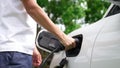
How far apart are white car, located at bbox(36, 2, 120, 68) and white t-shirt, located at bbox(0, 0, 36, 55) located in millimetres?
343

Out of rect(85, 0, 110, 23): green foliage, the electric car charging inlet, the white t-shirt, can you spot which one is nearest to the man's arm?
the white t-shirt

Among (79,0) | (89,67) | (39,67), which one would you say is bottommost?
(79,0)

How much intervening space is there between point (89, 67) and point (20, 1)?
649 mm

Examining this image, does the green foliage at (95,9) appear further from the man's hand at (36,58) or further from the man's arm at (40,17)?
the man's arm at (40,17)

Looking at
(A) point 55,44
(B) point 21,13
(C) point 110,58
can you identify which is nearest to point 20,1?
(B) point 21,13

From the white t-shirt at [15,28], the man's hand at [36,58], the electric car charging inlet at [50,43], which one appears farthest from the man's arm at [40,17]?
the man's hand at [36,58]

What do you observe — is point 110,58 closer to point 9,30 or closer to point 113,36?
point 113,36

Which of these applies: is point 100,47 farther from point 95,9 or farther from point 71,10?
point 95,9

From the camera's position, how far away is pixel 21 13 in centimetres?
308

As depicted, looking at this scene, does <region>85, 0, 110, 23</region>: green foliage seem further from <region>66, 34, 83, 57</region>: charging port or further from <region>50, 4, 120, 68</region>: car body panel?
<region>50, 4, 120, 68</region>: car body panel

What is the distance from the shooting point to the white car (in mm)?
2674

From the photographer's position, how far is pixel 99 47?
2.85 meters

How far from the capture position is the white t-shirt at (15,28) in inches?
119

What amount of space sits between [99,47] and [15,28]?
59 cm
